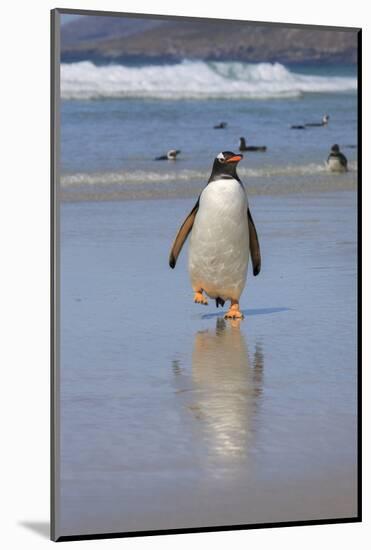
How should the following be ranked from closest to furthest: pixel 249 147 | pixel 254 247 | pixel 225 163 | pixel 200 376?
pixel 200 376, pixel 225 163, pixel 249 147, pixel 254 247

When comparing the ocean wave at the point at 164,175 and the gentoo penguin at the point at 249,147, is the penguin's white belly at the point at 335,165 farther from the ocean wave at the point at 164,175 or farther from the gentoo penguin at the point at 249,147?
the gentoo penguin at the point at 249,147

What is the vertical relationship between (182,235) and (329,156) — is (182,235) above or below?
below

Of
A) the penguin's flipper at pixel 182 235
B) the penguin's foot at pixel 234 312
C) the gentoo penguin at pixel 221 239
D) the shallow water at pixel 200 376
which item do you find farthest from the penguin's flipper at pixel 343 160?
the penguin's foot at pixel 234 312

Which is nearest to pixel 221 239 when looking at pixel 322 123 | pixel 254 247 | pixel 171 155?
pixel 254 247

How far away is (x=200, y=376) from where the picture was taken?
23.9ft

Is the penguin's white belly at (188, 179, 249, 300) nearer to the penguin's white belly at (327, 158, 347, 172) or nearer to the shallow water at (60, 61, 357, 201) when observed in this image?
the shallow water at (60, 61, 357, 201)

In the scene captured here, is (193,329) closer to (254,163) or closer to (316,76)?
(254,163)

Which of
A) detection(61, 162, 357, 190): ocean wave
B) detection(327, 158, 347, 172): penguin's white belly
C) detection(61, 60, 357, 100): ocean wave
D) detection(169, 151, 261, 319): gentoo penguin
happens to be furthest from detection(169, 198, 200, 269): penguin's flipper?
detection(327, 158, 347, 172): penguin's white belly

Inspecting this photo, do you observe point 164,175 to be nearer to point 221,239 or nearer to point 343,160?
point 221,239

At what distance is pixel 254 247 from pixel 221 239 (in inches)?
9.9

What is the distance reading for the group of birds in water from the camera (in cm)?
750

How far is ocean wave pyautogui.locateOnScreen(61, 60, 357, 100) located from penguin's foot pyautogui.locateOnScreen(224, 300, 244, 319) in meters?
0.93

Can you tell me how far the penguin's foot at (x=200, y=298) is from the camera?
24.9 feet

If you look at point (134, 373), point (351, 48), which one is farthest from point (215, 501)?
point (351, 48)
